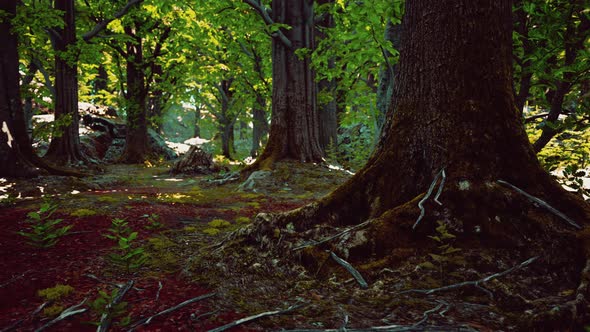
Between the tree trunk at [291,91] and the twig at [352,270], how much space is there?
7.63 metres

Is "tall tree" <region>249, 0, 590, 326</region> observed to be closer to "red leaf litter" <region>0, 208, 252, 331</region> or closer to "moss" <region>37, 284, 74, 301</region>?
"red leaf litter" <region>0, 208, 252, 331</region>

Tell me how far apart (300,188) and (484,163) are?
6.08m

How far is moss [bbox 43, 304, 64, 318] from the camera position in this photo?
202cm

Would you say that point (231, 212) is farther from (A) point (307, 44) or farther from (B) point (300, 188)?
(A) point (307, 44)

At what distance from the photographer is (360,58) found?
733 cm

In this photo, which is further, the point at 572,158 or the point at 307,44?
the point at 307,44

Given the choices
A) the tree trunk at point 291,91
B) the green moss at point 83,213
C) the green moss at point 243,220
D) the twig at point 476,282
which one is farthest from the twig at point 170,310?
the tree trunk at point 291,91

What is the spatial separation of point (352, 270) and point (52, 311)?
2.14m

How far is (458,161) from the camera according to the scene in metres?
2.83

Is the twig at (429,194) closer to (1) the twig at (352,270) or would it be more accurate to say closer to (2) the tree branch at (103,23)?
(1) the twig at (352,270)

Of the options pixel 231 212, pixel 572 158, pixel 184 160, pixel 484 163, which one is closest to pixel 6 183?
pixel 231 212

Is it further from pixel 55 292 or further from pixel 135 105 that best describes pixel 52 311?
pixel 135 105

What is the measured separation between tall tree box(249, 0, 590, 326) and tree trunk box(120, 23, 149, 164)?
54.5ft

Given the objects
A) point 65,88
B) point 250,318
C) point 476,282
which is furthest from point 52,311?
point 65,88
